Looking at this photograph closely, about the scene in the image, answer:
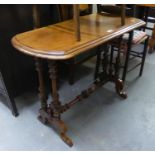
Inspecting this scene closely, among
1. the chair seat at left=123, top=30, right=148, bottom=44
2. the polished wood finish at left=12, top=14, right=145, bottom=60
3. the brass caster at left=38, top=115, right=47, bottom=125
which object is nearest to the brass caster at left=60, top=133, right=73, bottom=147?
the brass caster at left=38, top=115, right=47, bottom=125

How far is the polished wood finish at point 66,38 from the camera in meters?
1.01

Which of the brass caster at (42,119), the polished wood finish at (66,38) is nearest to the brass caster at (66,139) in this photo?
the brass caster at (42,119)

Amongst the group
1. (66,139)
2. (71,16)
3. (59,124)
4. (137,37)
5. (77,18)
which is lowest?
(66,139)

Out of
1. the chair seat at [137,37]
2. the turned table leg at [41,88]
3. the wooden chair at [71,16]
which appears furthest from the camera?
the chair seat at [137,37]

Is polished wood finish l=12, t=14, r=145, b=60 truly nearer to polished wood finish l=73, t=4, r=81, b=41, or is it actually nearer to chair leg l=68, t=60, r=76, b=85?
polished wood finish l=73, t=4, r=81, b=41

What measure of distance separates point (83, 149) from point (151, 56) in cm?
184

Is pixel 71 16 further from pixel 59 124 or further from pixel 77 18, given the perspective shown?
pixel 59 124

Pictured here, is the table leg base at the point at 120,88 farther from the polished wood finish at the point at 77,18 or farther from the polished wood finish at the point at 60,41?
the polished wood finish at the point at 77,18

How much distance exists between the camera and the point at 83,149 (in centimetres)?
142

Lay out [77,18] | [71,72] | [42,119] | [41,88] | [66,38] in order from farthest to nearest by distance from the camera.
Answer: [71,72] < [42,119] < [41,88] < [66,38] < [77,18]

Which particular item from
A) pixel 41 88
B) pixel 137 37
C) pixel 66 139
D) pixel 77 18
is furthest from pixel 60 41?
pixel 137 37

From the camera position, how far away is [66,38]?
1160 millimetres
